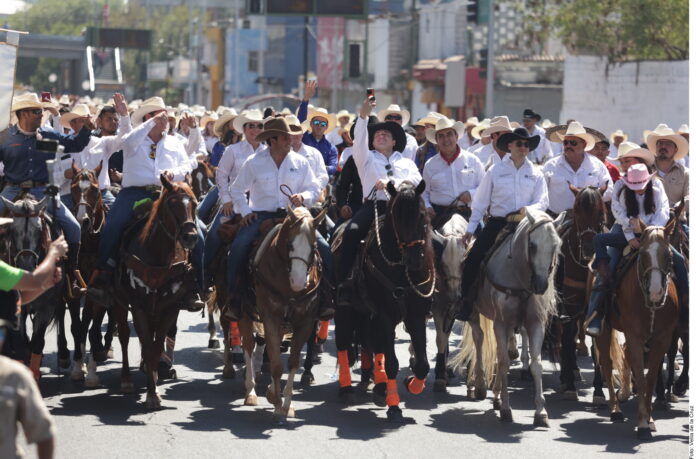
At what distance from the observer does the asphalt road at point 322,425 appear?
11.2 m

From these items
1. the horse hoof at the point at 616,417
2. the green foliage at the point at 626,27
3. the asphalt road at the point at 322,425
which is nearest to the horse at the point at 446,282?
the asphalt road at the point at 322,425

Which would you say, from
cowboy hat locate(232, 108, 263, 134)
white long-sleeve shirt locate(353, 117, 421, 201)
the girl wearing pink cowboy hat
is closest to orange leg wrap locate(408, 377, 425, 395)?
the girl wearing pink cowboy hat

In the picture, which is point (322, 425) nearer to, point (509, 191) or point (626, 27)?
point (509, 191)

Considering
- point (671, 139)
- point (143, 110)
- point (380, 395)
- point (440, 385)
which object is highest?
point (143, 110)

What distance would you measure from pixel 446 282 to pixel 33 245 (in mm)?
3973

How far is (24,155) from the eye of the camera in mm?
13734

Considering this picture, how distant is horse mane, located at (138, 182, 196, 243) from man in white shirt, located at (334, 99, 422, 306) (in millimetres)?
1577

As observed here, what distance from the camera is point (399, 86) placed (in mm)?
71250

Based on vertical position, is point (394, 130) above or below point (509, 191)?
above

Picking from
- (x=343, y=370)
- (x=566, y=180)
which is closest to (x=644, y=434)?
(x=343, y=370)

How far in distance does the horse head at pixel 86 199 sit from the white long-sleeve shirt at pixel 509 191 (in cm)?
399

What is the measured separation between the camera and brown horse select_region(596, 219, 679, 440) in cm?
1195

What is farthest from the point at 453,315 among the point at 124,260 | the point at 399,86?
the point at 399,86

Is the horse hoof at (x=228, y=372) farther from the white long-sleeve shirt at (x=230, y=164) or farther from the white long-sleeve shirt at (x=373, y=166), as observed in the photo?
the white long-sleeve shirt at (x=373, y=166)
